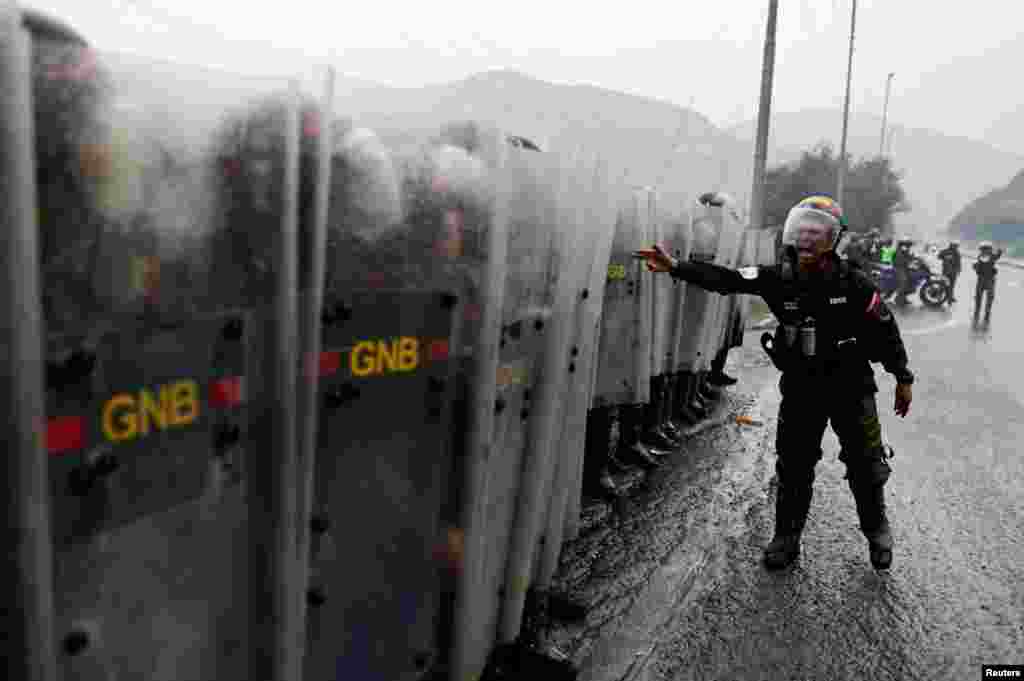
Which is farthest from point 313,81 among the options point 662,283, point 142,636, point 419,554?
point 662,283

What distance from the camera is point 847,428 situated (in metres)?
3.93

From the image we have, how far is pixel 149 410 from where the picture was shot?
1.36 m

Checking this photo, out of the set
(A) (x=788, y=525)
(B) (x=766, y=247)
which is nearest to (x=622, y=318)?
(A) (x=788, y=525)

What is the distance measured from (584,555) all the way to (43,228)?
10.3 ft

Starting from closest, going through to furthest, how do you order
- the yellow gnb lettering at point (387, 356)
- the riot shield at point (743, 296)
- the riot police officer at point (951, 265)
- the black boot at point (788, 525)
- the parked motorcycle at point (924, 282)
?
the yellow gnb lettering at point (387, 356) < the black boot at point (788, 525) < the riot shield at point (743, 296) < the parked motorcycle at point (924, 282) < the riot police officer at point (951, 265)

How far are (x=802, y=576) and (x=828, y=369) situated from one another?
0.98m

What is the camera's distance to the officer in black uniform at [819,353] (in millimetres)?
3783

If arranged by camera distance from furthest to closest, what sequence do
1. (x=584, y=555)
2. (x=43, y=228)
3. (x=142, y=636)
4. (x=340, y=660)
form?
(x=584, y=555), (x=340, y=660), (x=142, y=636), (x=43, y=228)

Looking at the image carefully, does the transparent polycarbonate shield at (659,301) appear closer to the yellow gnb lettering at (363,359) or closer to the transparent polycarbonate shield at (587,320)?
the transparent polycarbonate shield at (587,320)

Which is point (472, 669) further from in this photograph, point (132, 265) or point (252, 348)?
point (132, 265)

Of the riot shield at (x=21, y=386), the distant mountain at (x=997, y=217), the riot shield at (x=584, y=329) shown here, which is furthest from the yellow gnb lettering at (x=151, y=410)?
the distant mountain at (x=997, y=217)

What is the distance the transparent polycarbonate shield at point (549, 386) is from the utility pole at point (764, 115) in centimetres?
1133

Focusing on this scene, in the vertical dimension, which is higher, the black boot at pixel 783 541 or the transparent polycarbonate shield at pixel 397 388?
the transparent polycarbonate shield at pixel 397 388

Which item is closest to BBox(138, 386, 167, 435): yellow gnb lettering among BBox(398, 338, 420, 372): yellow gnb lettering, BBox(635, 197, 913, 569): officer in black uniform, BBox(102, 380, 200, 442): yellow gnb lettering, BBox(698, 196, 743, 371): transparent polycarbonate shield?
BBox(102, 380, 200, 442): yellow gnb lettering
